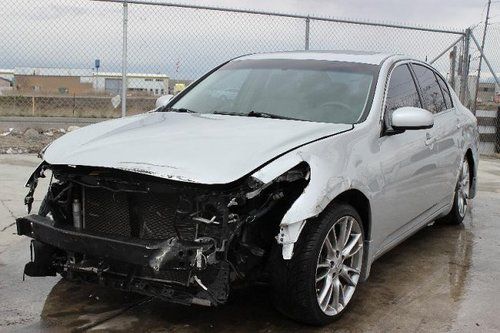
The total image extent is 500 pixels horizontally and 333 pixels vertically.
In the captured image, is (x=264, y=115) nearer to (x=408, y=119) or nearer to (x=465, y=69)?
(x=408, y=119)

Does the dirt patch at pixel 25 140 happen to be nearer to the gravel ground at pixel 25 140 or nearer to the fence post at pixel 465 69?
the gravel ground at pixel 25 140

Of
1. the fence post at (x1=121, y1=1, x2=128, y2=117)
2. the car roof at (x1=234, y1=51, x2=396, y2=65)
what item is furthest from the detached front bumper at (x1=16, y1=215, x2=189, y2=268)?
the fence post at (x1=121, y1=1, x2=128, y2=117)

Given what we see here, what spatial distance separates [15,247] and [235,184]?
8.89ft

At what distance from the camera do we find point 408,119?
3936mm

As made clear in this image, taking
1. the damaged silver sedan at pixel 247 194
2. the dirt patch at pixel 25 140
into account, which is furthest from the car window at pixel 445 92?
the dirt patch at pixel 25 140

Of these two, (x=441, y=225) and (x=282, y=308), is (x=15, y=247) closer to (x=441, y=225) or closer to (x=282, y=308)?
(x=282, y=308)

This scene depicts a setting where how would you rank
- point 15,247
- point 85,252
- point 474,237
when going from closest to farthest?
point 85,252
point 15,247
point 474,237

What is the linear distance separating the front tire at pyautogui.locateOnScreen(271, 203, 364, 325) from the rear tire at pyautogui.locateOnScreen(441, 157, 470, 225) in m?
2.43

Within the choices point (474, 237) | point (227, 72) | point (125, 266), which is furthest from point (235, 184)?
point (474, 237)

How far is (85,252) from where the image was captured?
3.17m

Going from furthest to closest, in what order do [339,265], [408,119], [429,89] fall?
[429,89]
[408,119]
[339,265]

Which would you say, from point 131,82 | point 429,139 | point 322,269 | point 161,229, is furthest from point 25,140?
point 322,269

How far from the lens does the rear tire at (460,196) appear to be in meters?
5.75

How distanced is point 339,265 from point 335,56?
193 centimetres
